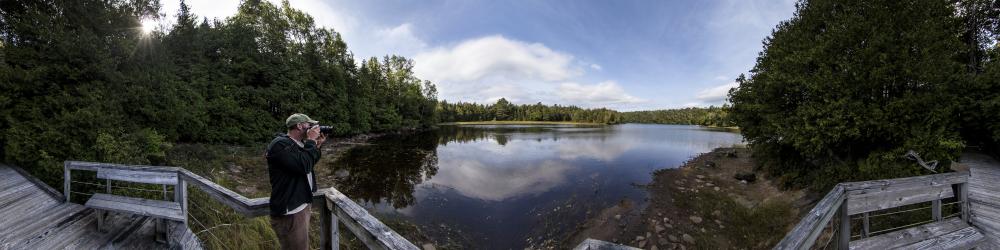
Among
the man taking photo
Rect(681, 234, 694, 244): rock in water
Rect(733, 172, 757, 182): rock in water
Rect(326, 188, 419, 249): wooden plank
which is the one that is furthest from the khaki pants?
Rect(733, 172, 757, 182): rock in water

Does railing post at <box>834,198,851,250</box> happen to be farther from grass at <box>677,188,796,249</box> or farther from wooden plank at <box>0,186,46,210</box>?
wooden plank at <box>0,186,46,210</box>

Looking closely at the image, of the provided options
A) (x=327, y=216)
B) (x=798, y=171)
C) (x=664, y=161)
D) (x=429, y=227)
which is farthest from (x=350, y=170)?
(x=664, y=161)

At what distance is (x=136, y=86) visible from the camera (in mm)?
7066

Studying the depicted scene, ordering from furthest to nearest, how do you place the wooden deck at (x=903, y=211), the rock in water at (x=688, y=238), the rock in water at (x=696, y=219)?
the rock in water at (x=696, y=219)
the rock in water at (x=688, y=238)
the wooden deck at (x=903, y=211)

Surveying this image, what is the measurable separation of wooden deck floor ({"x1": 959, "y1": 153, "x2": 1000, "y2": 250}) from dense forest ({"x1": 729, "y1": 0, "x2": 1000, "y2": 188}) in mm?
618

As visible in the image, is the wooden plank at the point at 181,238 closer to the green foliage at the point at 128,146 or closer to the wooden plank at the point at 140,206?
the wooden plank at the point at 140,206

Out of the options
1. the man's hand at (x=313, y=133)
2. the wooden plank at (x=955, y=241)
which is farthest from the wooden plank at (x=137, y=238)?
the wooden plank at (x=955, y=241)

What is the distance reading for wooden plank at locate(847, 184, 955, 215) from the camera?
3092 mm

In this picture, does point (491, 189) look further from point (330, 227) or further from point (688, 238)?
point (330, 227)

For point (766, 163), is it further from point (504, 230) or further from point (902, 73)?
point (504, 230)

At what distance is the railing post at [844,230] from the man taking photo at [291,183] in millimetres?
5417

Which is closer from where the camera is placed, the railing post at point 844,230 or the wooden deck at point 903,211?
the wooden deck at point 903,211

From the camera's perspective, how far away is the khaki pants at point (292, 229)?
3.00 meters

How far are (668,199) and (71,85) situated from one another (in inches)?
613
